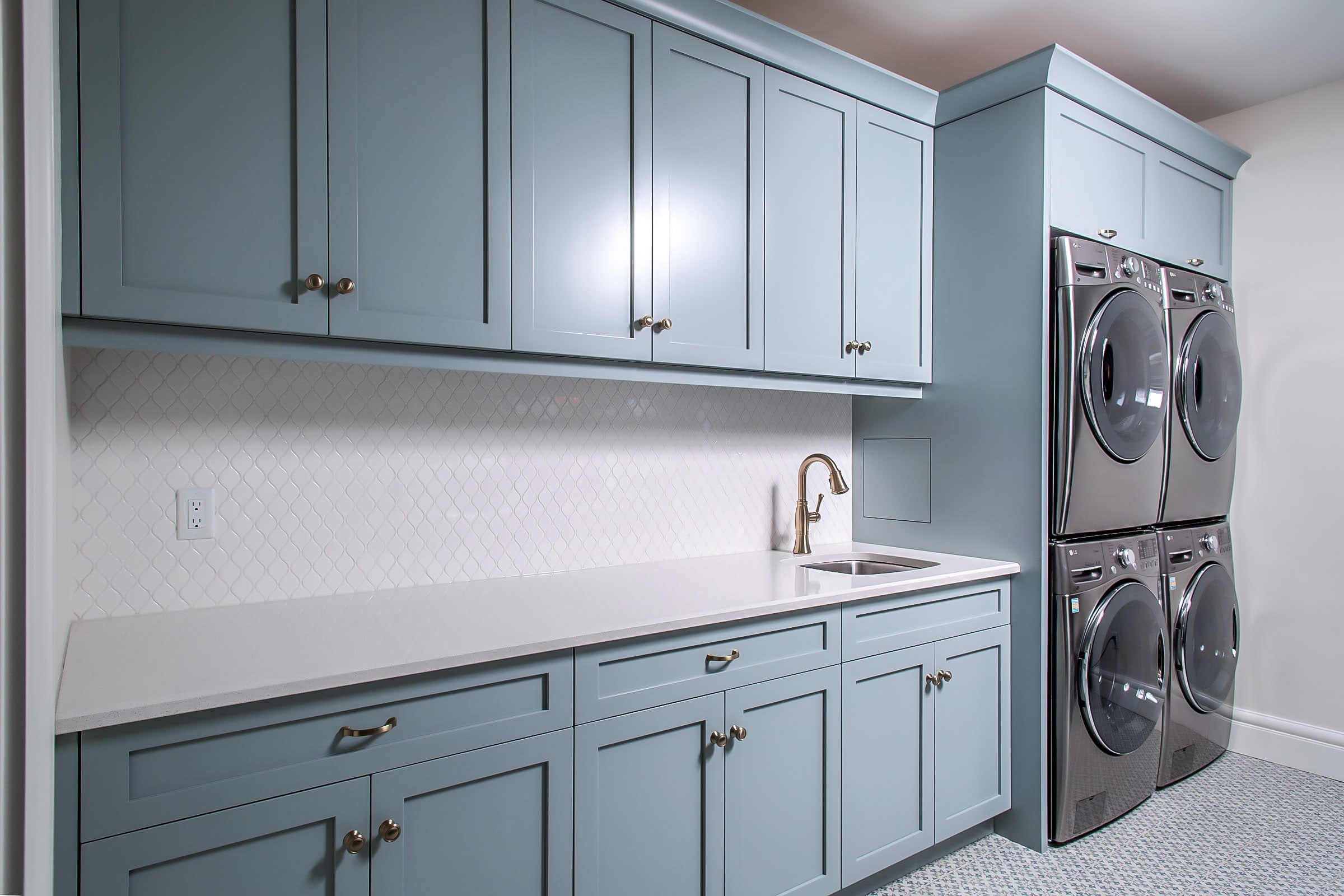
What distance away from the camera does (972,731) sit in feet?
7.52

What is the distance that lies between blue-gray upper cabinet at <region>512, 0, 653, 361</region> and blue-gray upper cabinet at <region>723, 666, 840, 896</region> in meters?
0.93

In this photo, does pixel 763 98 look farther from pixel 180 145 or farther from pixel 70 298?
pixel 70 298

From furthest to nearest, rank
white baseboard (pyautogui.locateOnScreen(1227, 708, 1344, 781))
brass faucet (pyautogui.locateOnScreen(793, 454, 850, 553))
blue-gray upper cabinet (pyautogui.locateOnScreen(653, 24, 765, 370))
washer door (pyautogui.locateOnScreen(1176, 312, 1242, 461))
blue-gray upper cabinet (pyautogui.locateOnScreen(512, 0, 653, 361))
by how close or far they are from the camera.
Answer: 1. white baseboard (pyautogui.locateOnScreen(1227, 708, 1344, 781))
2. washer door (pyautogui.locateOnScreen(1176, 312, 1242, 461))
3. brass faucet (pyautogui.locateOnScreen(793, 454, 850, 553))
4. blue-gray upper cabinet (pyautogui.locateOnScreen(653, 24, 765, 370))
5. blue-gray upper cabinet (pyautogui.locateOnScreen(512, 0, 653, 361))

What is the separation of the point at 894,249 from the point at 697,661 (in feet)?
5.17

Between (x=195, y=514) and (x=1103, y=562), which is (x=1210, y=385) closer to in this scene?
(x=1103, y=562)

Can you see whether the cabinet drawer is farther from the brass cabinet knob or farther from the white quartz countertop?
the brass cabinet knob

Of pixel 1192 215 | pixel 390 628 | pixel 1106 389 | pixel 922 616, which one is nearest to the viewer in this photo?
pixel 390 628

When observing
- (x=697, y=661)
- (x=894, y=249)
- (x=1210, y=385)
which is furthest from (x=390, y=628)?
(x=1210, y=385)

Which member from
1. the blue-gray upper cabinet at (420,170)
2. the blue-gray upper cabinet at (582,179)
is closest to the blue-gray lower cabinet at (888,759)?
the blue-gray upper cabinet at (582,179)

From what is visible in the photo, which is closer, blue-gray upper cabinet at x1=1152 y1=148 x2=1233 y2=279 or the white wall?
blue-gray upper cabinet at x1=1152 y1=148 x2=1233 y2=279

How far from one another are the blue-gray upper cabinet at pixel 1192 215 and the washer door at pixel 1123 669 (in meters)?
1.32

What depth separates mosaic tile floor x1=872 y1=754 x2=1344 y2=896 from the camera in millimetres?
2129

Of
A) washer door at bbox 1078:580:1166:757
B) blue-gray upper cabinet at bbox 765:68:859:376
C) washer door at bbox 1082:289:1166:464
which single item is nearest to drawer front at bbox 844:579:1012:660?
washer door at bbox 1078:580:1166:757

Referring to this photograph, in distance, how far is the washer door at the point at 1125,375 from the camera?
2354 mm
